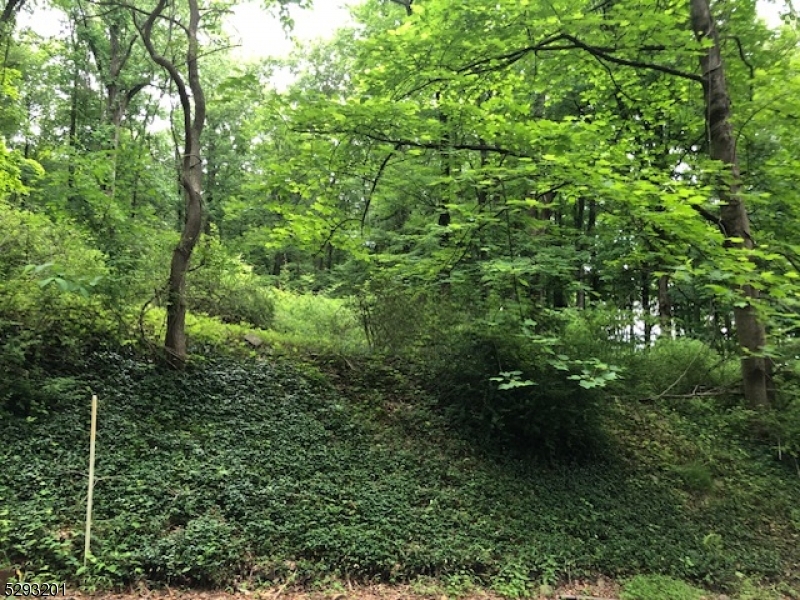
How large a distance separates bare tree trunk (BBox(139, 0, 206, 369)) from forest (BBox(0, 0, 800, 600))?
0.16 feet

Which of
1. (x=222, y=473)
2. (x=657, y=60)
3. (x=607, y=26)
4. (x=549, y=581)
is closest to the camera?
(x=549, y=581)

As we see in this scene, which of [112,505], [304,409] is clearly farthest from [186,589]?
[304,409]

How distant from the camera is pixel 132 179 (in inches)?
343

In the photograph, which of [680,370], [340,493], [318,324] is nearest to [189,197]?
[318,324]

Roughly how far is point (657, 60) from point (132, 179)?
8.50 m

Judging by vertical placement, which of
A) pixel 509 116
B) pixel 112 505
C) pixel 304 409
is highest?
pixel 509 116

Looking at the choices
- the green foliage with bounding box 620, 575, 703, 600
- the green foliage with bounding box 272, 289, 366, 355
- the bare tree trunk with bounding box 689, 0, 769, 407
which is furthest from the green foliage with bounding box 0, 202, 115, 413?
the bare tree trunk with bounding box 689, 0, 769, 407

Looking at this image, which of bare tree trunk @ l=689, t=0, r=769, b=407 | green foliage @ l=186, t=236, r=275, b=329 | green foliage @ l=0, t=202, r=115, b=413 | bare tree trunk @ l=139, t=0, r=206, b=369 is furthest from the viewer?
green foliage @ l=186, t=236, r=275, b=329

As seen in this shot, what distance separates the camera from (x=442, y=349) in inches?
326

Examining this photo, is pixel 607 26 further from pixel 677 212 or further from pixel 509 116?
pixel 677 212

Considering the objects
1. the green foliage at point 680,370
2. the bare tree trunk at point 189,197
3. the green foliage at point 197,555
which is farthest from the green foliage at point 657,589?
the bare tree trunk at point 189,197

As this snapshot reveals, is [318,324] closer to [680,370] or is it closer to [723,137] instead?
[680,370]

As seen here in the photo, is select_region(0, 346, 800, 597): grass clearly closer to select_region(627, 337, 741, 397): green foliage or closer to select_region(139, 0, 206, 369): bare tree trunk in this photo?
select_region(139, 0, 206, 369): bare tree trunk

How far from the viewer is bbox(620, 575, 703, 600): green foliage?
5.27 meters
